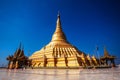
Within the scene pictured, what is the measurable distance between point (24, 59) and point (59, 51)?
1067cm

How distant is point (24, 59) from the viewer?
34469mm

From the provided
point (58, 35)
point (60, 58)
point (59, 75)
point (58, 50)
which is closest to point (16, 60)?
point (60, 58)

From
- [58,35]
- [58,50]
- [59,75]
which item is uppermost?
[58,35]

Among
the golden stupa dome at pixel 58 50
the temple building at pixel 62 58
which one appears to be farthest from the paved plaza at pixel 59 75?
the golden stupa dome at pixel 58 50

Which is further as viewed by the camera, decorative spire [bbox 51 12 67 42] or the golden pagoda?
decorative spire [bbox 51 12 67 42]

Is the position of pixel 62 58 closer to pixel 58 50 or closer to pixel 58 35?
pixel 58 50

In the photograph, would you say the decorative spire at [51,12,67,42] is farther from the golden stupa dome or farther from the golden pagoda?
the golden pagoda

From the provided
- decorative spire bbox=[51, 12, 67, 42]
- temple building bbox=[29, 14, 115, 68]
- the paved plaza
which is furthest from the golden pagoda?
the paved plaza

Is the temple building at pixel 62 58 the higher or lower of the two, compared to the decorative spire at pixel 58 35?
lower

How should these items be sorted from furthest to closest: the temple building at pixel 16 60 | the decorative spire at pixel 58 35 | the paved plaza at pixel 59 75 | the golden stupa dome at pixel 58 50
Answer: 1. the decorative spire at pixel 58 35
2. the golden stupa dome at pixel 58 50
3. the temple building at pixel 16 60
4. the paved plaza at pixel 59 75

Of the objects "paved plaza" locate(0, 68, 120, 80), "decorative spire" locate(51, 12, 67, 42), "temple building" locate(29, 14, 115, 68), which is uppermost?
"decorative spire" locate(51, 12, 67, 42)

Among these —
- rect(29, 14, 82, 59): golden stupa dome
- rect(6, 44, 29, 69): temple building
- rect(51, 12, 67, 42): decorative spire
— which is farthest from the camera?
rect(51, 12, 67, 42): decorative spire

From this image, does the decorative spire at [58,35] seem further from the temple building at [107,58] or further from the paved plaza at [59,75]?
the paved plaza at [59,75]

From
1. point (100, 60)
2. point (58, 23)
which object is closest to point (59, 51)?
point (100, 60)
